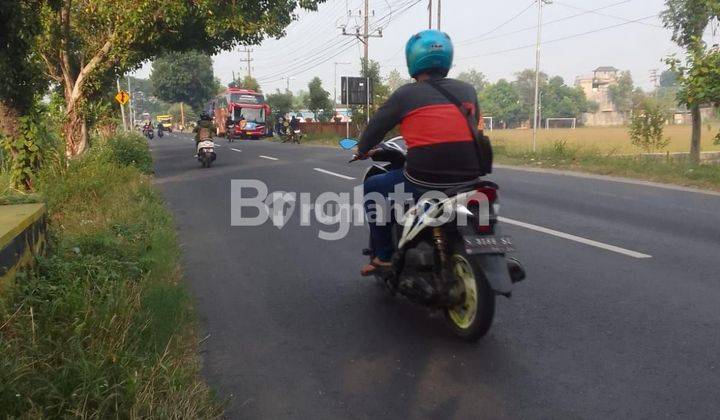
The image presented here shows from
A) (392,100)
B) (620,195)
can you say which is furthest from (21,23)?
(620,195)

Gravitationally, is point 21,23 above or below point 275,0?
below

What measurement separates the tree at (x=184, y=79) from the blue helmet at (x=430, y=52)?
202ft

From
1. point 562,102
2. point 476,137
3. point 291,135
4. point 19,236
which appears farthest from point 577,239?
point 562,102

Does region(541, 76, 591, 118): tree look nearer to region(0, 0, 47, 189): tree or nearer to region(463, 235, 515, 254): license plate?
region(0, 0, 47, 189): tree

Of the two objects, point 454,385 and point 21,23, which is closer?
point 454,385

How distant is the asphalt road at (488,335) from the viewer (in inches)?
126

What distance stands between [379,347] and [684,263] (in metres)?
3.39

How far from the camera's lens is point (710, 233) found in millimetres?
7152

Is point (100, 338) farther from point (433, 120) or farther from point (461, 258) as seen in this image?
point (433, 120)

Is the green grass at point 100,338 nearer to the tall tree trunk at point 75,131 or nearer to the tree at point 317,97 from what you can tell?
the tall tree trunk at point 75,131

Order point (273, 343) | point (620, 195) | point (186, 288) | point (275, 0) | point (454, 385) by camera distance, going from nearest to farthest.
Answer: point (454, 385) → point (273, 343) → point (186, 288) → point (620, 195) → point (275, 0)

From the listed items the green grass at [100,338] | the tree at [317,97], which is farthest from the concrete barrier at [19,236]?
the tree at [317,97]

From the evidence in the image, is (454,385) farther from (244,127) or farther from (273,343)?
(244,127)

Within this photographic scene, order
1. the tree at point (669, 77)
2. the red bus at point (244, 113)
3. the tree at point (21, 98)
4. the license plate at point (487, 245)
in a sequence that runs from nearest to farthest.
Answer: the license plate at point (487, 245) < the tree at point (21, 98) < the tree at point (669, 77) < the red bus at point (244, 113)
